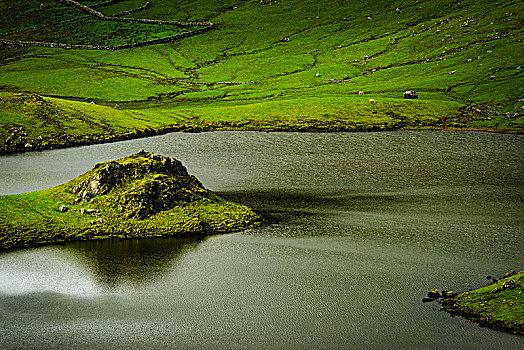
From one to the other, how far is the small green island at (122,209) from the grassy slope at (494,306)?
81.9 ft

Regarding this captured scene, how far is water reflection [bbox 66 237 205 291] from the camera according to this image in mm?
42125

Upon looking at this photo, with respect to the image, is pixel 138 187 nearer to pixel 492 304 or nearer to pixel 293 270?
pixel 293 270

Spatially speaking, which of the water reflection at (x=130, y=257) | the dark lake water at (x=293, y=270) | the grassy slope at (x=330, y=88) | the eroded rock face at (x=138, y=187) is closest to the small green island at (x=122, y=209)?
the eroded rock face at (x=138, y=187)

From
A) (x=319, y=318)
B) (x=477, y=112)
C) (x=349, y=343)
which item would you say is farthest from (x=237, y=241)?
(x=477, y=112)

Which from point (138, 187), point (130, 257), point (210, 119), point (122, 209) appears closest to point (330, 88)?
point (210, 119)

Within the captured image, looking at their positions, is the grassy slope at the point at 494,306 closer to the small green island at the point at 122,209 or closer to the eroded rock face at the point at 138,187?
the small green island at the point at 122,209

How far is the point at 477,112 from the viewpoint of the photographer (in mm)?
132125

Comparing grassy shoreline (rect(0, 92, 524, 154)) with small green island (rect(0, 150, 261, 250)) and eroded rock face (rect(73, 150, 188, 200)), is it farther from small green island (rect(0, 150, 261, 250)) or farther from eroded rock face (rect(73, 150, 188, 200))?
eroded rock face (rect(73, 150, 188, 200))

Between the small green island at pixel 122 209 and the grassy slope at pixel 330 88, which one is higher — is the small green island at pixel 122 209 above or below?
below

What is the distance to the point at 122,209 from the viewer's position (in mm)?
53594

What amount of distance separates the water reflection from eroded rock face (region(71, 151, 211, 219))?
489cm

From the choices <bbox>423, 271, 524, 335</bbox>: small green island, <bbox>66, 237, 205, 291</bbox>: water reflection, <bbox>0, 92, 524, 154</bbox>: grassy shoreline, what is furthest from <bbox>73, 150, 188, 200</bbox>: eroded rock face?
<bbox>0, 92, 524, 154</bbox>: grassy shoreline

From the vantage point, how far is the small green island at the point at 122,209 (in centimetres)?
5059

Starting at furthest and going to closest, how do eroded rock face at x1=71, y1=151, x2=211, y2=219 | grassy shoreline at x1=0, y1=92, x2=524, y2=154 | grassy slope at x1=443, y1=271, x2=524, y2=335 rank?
grassy shoreline at x1=0, y1=92, x2=524, y2=154
eroded rock face at x1=71, y1=151, x2=211, y2=219
grassy slope at x1=443, y1=271, x2=524, y2=335
